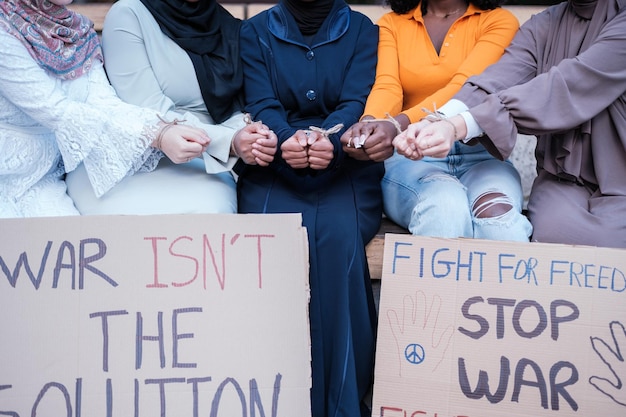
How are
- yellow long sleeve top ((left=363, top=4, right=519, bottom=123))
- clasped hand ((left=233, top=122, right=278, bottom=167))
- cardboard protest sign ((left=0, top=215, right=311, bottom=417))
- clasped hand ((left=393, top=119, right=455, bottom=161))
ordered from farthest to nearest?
1. yellow long sleeve top ((left=363, top=4, right=519, bottom=123))
2. clasped hand ((left=233, top=122, right=278, bottom=167))
3. clasped hand ((left=393, top=119, right=455, bottom=161))
4. cardboard protest sign ((left=0, top=215, right=311, bottom=417))

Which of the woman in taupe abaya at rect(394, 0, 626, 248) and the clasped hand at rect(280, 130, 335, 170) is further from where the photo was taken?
the clasped hand at rect(280, 130, 335, 170)

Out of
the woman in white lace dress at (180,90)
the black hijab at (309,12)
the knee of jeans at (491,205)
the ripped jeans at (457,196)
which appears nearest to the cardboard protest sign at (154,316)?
the woman in white lace dress at (180,90)

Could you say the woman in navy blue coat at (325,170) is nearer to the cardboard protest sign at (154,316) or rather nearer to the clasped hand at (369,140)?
the clasped hand at (369,140)

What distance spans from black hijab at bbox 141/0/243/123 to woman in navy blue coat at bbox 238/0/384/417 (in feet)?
0.19

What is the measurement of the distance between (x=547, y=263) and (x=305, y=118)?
1.09m

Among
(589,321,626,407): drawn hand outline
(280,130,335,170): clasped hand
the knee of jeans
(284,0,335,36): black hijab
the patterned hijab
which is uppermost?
(284,0,335,36): black hijab

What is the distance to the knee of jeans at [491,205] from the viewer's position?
223 centimetres

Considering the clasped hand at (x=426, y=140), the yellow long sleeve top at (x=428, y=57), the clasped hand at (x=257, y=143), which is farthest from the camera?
the yellow long sleeve top at (x=428, y=57)

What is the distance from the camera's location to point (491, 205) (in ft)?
7.38

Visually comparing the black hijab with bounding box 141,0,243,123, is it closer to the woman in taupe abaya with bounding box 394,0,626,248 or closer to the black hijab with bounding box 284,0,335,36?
the black hijab with bounding box 284,0,335,36

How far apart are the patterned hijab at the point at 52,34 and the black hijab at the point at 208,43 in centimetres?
28

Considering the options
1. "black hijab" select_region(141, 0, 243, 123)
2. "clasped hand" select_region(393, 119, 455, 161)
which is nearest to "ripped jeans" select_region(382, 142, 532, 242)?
"clasped hand" select_region(393, 119, 455, 161)

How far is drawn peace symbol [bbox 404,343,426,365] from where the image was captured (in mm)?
1922

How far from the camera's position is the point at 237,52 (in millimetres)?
2562
